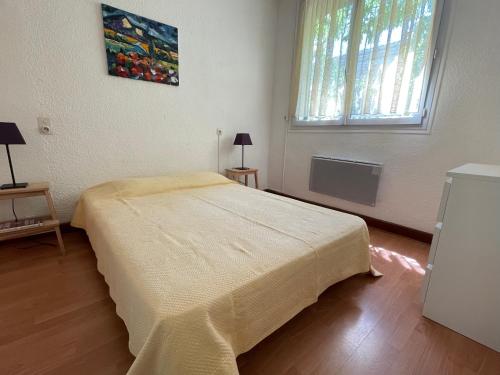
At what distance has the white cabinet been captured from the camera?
3.66 ft

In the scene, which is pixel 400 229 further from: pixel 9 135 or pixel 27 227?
pixel 9 135

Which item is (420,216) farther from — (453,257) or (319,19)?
(319,19)

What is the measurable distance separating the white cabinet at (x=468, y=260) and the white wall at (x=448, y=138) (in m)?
1.13

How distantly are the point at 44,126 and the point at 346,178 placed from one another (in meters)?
3.05

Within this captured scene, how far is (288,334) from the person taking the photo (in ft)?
3.89

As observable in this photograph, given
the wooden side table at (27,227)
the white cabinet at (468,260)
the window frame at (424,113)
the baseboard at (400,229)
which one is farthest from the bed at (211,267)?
the window frame at (424,113)

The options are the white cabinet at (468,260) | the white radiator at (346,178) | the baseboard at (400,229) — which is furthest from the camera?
the white radiator at (346,178)

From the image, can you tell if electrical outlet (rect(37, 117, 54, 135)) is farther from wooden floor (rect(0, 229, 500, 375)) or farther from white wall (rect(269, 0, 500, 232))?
white wall (rect(269, 0, 500, 232))

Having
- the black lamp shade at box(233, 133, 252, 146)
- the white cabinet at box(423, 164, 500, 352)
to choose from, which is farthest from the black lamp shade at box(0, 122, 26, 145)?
the white cabinet at box(423, 164, 500, 352)

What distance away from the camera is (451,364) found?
3.45ft

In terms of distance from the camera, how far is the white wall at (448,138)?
1.86 meters

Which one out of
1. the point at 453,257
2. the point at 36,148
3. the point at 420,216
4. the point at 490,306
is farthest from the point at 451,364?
the point at 36,148

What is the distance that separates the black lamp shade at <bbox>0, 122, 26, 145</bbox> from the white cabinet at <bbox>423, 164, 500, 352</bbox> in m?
2.74

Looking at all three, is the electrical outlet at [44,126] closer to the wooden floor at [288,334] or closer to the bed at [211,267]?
the bed at [211,267]
